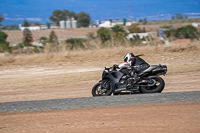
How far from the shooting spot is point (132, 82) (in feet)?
30.7

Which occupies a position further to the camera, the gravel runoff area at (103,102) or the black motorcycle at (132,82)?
the black motorcycle at (132,82)

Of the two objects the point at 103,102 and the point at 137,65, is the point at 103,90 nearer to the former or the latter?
the point at 137,65

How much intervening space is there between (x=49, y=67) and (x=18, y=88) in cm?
543

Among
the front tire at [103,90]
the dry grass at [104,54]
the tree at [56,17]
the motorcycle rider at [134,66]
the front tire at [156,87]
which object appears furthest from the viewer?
the tree at [56,17]

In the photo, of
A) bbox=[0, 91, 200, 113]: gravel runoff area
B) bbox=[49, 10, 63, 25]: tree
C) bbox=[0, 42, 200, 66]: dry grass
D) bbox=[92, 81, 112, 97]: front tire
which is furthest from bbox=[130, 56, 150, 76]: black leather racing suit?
bbox=[49, 10, 63, 25]: tree

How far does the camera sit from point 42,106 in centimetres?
768

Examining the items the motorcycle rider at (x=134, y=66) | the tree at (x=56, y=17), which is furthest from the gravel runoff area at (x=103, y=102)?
the tree at (x=56, y=17)

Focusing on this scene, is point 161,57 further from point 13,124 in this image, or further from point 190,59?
point 13,124

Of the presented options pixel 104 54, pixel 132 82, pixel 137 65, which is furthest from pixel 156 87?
pixel 104 54

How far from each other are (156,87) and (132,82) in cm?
83

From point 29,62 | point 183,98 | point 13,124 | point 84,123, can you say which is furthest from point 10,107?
point 29,62

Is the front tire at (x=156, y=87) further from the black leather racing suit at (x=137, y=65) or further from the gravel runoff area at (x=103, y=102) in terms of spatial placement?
the gravel runoff area at (x=103, y=102)

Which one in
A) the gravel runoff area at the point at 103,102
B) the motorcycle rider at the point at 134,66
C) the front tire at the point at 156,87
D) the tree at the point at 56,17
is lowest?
the gravel runoff area at the point at 103,102

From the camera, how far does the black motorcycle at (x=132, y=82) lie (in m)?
8.95
